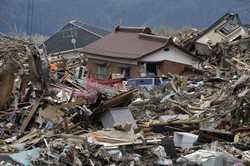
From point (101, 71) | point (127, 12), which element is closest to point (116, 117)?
point (101, 71)

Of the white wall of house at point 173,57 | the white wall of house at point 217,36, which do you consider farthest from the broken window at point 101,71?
the white wall of house at point 217,36

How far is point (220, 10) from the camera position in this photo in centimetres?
10456

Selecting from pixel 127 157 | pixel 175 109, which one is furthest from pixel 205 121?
pixel 127 157

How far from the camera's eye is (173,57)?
100 feet

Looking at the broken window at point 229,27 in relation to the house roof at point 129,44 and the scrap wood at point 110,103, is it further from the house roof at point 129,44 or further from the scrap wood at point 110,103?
the scrap wood at point 110,103

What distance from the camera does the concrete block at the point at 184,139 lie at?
1219 cm

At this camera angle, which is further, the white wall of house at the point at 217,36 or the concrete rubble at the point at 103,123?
the white wall of house at the point at 217,36

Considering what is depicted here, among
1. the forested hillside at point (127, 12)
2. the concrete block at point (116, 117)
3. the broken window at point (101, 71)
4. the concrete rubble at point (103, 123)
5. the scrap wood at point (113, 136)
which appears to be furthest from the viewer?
the forested hillside at point (127, 12)

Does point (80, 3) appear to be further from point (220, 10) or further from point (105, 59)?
point (105, 59)

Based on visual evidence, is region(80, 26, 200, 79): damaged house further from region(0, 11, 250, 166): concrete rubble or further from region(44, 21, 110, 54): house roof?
region(44, 21, 110, 54): house roof

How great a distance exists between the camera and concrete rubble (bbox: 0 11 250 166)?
10.0 meters

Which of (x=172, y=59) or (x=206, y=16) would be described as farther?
(x=206, y=16)

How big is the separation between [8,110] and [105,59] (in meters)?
17.9

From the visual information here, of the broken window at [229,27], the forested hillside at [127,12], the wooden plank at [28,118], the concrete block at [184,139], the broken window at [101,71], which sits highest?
the forested hillside at [127,12]
